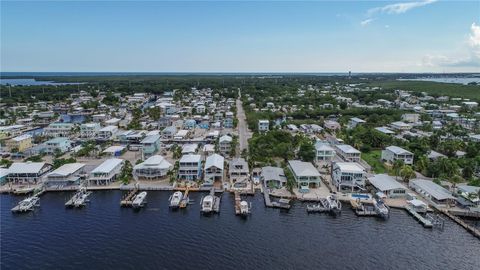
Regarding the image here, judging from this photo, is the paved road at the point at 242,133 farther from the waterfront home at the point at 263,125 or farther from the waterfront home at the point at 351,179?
the waterfront home at the point at 351,179

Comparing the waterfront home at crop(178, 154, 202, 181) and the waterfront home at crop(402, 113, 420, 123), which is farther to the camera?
the waterfront home at crop(402, 113, 420, 123)

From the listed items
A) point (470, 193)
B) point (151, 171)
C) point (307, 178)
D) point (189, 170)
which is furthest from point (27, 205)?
point (470, 193)

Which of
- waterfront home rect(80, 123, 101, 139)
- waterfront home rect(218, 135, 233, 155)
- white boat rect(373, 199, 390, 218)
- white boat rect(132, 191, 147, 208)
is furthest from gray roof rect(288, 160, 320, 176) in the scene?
waterfront home rect(80, 123, 101, 139)

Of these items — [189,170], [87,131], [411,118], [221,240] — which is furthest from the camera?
[411,118]

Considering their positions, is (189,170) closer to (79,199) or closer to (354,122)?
(79,199)

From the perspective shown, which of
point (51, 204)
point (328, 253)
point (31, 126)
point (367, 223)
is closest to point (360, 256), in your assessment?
point (328, 253)

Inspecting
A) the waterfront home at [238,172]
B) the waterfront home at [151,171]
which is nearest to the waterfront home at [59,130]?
the waterfront home at [151,171]

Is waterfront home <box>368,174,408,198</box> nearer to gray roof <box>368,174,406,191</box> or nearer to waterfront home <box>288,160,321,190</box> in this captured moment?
gray roof <box>368,174,406,191</box>

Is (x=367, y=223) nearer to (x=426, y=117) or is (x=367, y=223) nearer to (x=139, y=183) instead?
(x=139, y=183)
